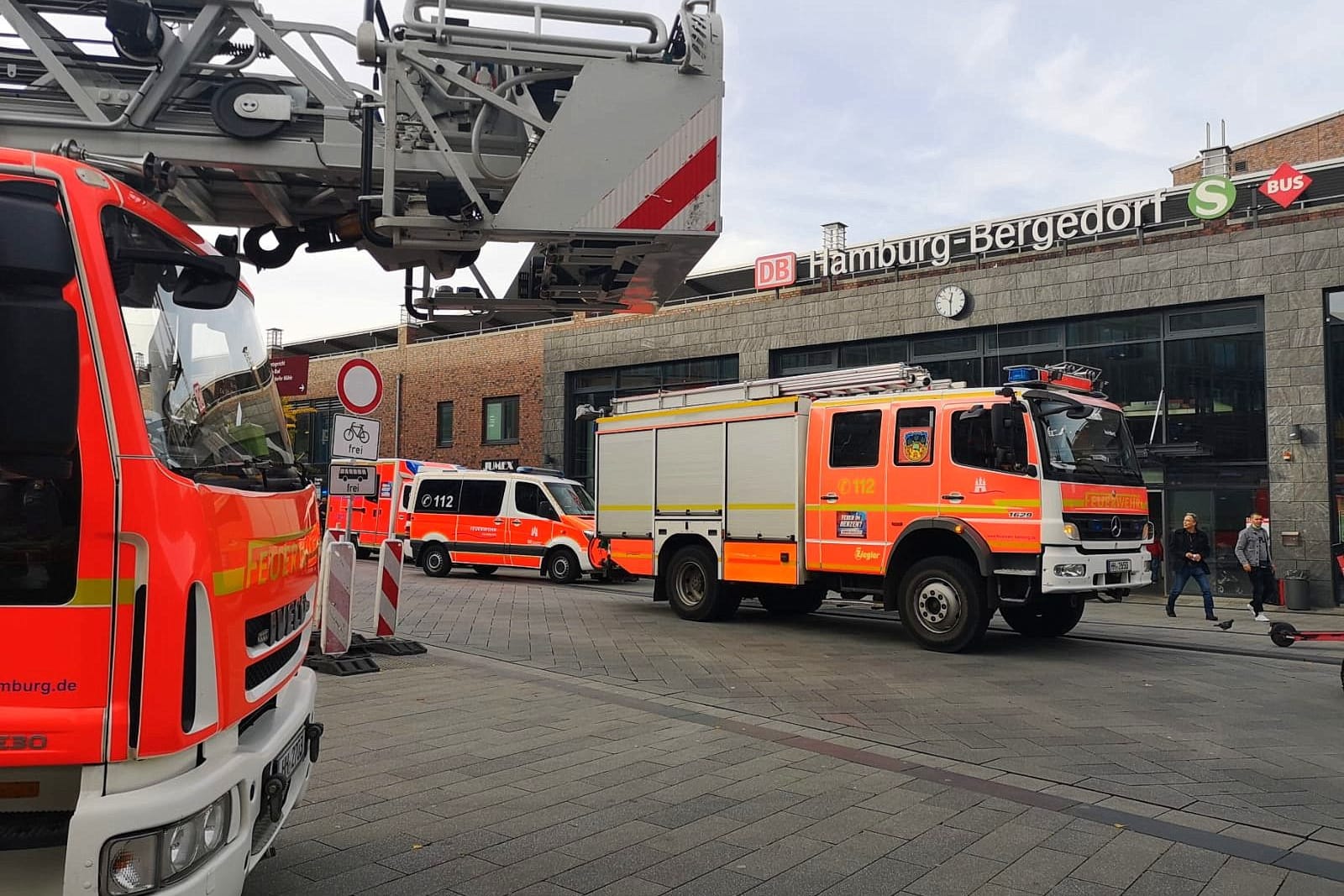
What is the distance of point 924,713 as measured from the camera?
7.29 m

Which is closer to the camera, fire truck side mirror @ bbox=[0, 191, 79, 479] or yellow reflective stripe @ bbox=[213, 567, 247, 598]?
fire truck side mirror @ bbox=[0, 191, 79, 479]

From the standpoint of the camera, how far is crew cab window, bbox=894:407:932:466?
1055 centimetres

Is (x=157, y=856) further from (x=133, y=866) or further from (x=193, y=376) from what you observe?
(x=193, y=376)

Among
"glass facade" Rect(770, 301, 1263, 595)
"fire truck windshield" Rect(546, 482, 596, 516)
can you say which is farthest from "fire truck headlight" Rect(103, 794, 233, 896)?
"fire truck windshield" Rect(546, 482, 596, 516)

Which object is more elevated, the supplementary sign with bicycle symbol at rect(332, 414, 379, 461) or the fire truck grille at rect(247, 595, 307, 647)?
the supplementary sign with bicycle symbol at rect(332, 414, 379, 461)

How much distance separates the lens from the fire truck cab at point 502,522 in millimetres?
19797

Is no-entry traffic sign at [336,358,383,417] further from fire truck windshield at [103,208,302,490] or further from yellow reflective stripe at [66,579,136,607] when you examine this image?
yellow reflective stripe at [66,579,136,607]

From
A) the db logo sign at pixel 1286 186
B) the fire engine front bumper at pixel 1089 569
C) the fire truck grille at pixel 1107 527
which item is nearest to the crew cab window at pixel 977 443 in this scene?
the fire truck grille at pixel 1107 527

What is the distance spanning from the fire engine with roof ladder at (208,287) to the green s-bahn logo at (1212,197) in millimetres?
16152

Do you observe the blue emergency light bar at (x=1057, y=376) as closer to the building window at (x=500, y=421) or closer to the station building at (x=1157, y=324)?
the station building at (x=1157, y=324)

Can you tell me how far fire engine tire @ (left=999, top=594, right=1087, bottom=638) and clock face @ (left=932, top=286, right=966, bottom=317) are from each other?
408 inches

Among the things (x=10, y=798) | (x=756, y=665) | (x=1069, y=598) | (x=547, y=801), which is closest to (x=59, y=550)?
(x=10, y=798)

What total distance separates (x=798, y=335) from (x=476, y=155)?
65.1 feet

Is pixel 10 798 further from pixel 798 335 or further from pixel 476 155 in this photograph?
pixel 798 335
